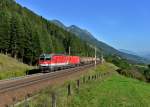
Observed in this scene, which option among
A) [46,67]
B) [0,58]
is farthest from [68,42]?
[46,67]

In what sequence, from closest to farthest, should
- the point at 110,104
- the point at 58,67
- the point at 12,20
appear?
1. the point at 110,104
2. the point at 58,67
3. the point at 12,20

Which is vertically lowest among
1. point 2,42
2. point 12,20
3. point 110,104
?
point 110,104

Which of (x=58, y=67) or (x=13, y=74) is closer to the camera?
(x=13, y=74)

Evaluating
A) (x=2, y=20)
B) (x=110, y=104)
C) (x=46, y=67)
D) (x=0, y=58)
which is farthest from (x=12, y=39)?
(x=110, y=104)

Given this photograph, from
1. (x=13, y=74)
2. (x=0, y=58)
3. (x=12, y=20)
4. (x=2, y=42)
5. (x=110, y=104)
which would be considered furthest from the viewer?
(x=12, y=20)

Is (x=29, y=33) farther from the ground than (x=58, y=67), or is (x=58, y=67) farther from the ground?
(x=29, y=33)

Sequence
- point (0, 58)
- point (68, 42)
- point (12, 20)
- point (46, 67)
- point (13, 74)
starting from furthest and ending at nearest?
point (68, 42) → point (12, 20) → point (0, 58) → point (46, 67) → point (13, 74)

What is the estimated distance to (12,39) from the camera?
10038 cm

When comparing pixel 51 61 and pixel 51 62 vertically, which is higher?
pixel 51 61

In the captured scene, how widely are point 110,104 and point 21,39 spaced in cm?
8447

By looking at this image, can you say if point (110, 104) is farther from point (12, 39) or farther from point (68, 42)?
point (68, 42)

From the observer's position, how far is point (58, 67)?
7181cm

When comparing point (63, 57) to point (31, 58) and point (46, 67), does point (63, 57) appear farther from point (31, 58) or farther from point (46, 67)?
point (31, 58)

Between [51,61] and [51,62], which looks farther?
[51,61]
